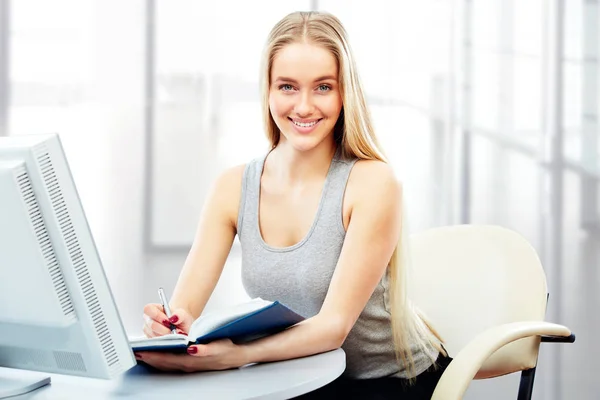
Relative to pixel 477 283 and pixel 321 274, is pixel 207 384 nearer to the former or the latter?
pixel 321 274

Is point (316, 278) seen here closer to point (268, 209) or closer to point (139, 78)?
point (268, 209)

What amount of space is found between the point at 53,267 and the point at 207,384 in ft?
1.02

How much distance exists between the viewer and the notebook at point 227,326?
134cm

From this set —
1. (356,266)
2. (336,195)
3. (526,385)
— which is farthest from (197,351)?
(526,385)

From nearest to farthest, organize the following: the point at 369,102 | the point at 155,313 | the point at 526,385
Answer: the point at 155,313
the point at 526,385
the point at 369,102

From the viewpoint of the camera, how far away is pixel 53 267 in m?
1.15

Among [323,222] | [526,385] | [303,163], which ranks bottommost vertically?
[526,385]

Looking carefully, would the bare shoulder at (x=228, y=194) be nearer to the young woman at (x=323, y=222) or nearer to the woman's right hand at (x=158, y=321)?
the young woman at (x=323, y=222)

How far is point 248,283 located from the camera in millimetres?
1855

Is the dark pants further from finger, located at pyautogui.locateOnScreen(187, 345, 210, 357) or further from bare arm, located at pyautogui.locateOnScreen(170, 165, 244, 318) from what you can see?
finger, located at pyautogui.locateOnScreen(187, 345, 210, 357)

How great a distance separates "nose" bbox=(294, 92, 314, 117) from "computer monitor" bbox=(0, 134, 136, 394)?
70cm

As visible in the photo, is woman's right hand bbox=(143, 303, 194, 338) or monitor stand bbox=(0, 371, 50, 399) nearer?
monitor stand bbox=(0, 371, 50, 399)

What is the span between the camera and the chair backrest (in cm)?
207

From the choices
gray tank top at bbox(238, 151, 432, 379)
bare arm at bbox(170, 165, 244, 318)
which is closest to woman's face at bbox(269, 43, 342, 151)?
gray tank top at bbox(238, 151, 432, 379)
